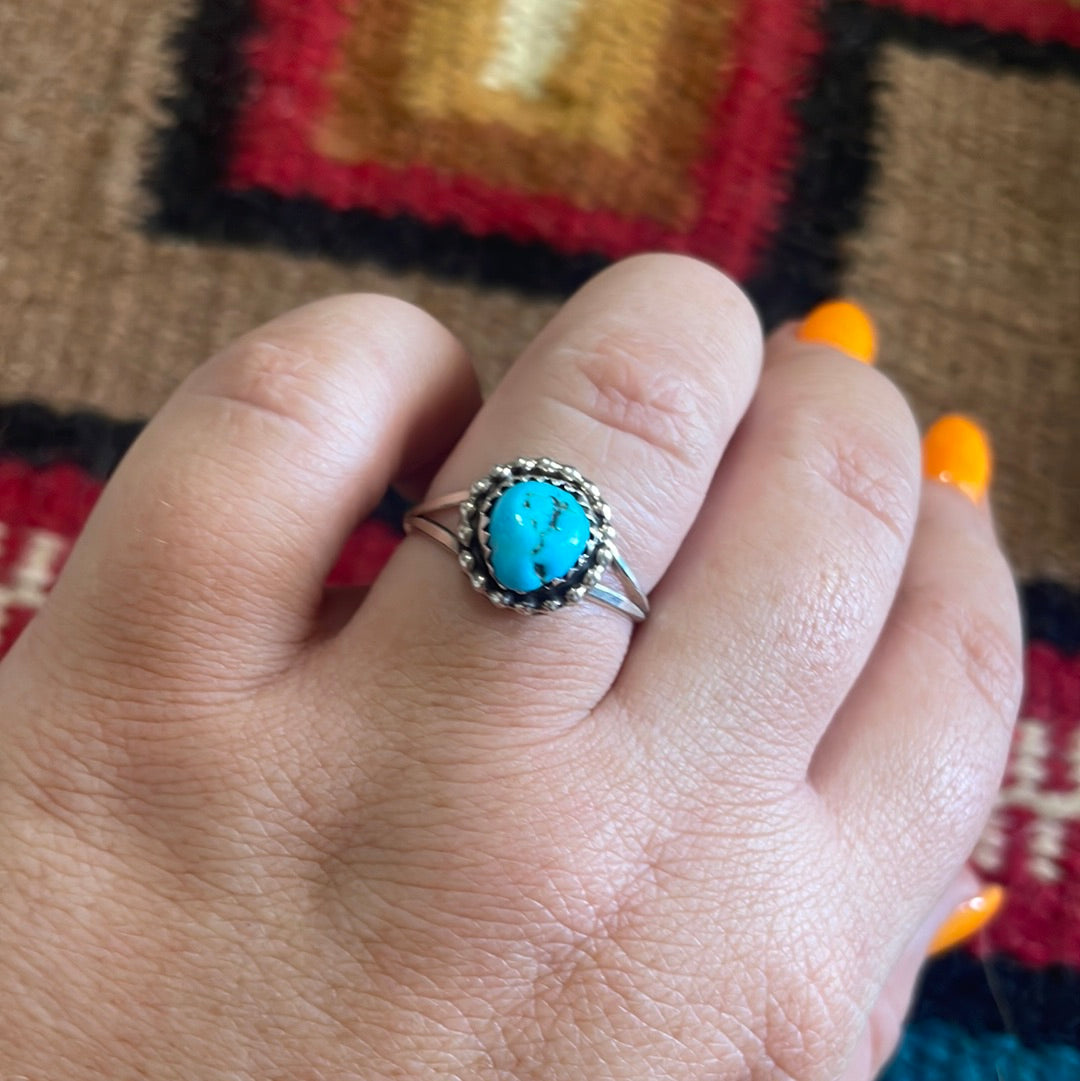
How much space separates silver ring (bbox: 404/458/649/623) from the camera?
506 mm

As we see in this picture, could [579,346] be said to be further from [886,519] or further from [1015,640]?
[1015,640]

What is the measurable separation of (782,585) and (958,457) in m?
0.26

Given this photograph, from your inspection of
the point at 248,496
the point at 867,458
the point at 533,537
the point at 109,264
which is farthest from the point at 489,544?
the point at 109,264

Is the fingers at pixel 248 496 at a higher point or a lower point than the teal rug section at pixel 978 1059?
higher

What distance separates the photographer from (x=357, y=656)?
1.79 feet

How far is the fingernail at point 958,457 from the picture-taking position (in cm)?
76

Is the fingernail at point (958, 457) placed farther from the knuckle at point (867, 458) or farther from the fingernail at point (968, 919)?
the fingernail at point (968, 919)

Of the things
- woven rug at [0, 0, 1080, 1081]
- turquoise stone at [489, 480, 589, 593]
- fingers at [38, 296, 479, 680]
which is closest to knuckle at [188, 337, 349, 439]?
fingers at [38, 296, 479, 680]

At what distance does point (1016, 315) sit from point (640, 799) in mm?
540

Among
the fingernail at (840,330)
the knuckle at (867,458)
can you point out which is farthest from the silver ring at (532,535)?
the fingernail at (840,330)

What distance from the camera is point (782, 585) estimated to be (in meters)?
0.57

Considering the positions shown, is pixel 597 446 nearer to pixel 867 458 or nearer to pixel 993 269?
pixel 867 458

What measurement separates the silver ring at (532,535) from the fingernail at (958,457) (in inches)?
12.5

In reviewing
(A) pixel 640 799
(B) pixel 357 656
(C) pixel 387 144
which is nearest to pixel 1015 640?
(A) pixel 640 799
